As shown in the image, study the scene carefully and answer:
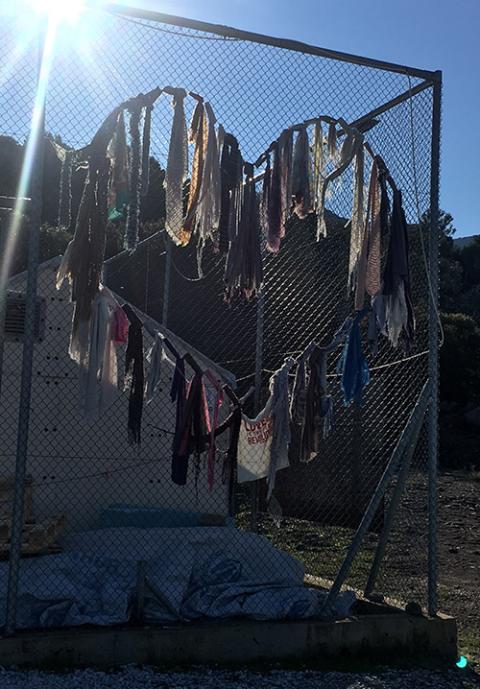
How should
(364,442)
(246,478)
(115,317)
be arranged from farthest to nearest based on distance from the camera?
(364,442), (246,478), (115,317)

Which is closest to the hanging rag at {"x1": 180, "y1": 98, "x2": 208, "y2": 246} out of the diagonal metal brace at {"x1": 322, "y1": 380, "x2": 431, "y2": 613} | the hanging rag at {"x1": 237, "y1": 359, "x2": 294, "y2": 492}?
the hanging rag at {"x1": 237, "y1": 359, "x2": 294, "y2": 492}

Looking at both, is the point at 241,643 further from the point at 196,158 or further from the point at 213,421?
the point at 196,158

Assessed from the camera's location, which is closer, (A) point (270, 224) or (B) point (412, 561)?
(A) point (270, 224)

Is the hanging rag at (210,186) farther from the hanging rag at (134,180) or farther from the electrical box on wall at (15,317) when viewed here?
the electrical box on wall at (15,317)

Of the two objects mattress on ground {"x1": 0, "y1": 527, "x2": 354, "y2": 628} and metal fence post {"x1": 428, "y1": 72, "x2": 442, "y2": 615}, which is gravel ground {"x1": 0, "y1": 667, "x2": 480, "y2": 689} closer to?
mattress on ground {"x1": 0, "y1": 527, "x2": 354, "y2": 628}

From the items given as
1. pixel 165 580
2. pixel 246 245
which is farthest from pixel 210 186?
pixel 165 580

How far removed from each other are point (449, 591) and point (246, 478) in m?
3.20

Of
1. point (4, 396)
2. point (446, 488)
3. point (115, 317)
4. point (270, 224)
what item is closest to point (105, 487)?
point (4, 396)

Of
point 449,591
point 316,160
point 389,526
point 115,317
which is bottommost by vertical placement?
point 449,591

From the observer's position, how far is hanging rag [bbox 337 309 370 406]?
675 cm

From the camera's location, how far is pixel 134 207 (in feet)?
18.9

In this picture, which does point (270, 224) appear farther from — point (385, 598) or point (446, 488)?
point (446, 488)

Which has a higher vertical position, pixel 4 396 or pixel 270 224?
pixel 270 224

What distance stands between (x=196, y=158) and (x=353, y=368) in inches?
78.6
